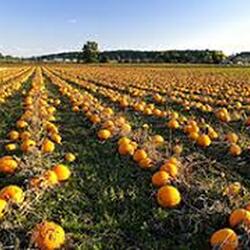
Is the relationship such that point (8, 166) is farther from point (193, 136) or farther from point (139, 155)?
point (193, 136)

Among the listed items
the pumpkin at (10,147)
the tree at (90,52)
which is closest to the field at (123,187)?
the pumpkin at (10,147)

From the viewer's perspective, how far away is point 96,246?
5.33 metres

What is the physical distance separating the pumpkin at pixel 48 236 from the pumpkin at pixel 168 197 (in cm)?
151

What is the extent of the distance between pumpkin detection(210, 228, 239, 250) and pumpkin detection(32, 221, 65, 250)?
1.50m

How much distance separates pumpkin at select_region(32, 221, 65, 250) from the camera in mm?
5051

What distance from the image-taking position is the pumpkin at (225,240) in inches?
193

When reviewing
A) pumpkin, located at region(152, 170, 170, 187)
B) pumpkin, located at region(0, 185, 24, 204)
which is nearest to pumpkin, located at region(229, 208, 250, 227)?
pumpkin, located at region(152, 170, 170, 187)

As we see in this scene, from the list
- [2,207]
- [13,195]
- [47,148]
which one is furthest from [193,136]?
[2,207]

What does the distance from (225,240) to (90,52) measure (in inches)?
4423

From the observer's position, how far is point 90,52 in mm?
115688

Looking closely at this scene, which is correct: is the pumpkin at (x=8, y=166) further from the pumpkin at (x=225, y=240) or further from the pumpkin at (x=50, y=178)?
the pumpkin at (x=225, y=240)

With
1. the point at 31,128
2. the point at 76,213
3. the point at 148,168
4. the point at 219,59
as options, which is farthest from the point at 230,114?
the point at 219,59

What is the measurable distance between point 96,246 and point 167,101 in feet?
41.3

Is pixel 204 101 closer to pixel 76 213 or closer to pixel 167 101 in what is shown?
pixel 167 101
